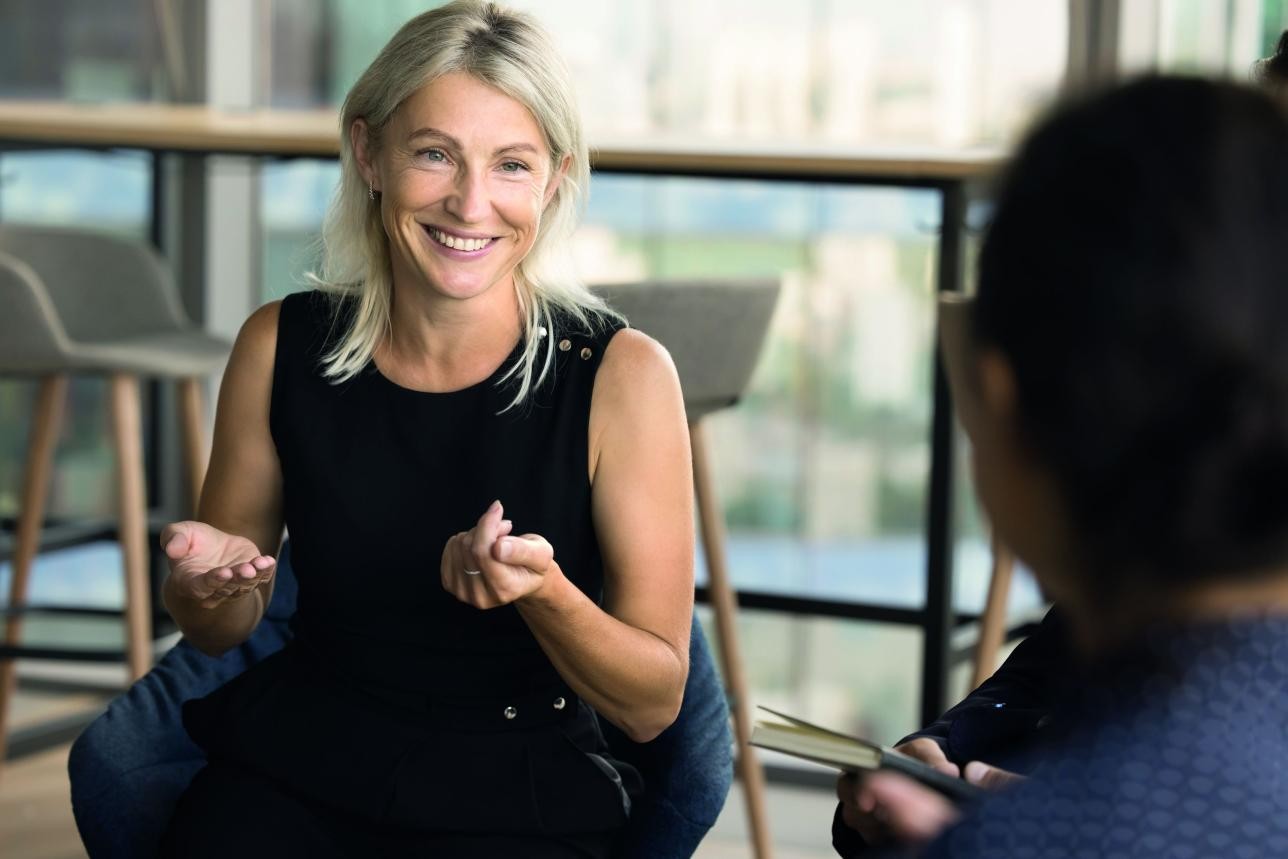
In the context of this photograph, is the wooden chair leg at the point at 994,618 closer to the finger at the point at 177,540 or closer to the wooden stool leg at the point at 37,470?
the finger at the point at 177,540

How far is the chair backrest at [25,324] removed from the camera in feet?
8.64

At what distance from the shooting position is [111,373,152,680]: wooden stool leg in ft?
8.81

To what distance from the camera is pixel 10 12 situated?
13.1 feet

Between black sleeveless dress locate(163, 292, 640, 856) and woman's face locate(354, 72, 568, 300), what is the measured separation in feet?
0.36

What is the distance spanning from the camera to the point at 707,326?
240 centimetres

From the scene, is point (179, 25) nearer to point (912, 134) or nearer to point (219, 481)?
point (912, 134)

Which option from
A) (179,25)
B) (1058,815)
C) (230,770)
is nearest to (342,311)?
(230,770)

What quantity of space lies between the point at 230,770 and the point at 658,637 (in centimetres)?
43

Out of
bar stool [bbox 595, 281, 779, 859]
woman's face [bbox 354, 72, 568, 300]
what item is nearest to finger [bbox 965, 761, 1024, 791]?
woman's face [bbox 354, 72, 568, 300]

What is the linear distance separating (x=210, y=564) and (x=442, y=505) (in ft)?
0.74

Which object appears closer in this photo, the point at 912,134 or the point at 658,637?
the point at 658,637

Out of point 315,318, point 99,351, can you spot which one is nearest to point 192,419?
point 99,351

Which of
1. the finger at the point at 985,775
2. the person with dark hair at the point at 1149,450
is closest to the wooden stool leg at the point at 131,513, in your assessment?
the finger at the point at 985,775

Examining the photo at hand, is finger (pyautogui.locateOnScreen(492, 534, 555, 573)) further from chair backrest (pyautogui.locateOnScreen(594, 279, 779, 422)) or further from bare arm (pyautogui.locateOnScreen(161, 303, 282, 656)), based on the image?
chair backrest (pyautogui.locateOnScreen(594, 279, 779, 422))
